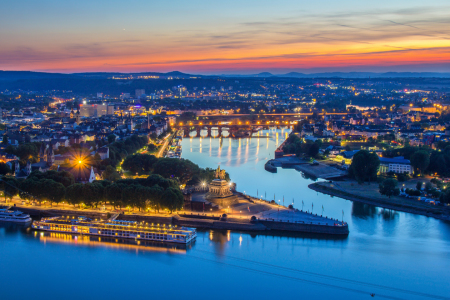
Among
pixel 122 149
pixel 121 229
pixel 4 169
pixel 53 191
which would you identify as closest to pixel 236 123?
pixel 122 149

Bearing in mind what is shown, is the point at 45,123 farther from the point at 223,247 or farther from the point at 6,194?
the point at 223,247

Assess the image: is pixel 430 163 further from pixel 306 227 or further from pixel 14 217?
pixel 14 217

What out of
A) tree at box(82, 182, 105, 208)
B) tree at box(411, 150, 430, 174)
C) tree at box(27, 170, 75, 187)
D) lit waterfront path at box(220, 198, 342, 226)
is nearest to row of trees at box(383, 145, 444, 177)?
tree at box(411, 150, 430, 174)

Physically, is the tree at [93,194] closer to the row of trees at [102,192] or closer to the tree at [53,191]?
the row of trees at [102,192]

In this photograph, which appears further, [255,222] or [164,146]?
[164,146]

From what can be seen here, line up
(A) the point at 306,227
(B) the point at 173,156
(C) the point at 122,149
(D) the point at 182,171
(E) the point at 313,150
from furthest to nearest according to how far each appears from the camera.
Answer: (E) the point at 313,150
(C) the point at 122,149
(B) the point at 173,156
(D) the point at 182,171
(A) the point at 306,227

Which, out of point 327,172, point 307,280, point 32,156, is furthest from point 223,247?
point 32,156

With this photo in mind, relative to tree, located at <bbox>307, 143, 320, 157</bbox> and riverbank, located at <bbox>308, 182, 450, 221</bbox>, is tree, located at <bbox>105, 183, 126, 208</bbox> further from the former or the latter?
tree, located at <bbox>307, 143, 320, 157</bbox>
